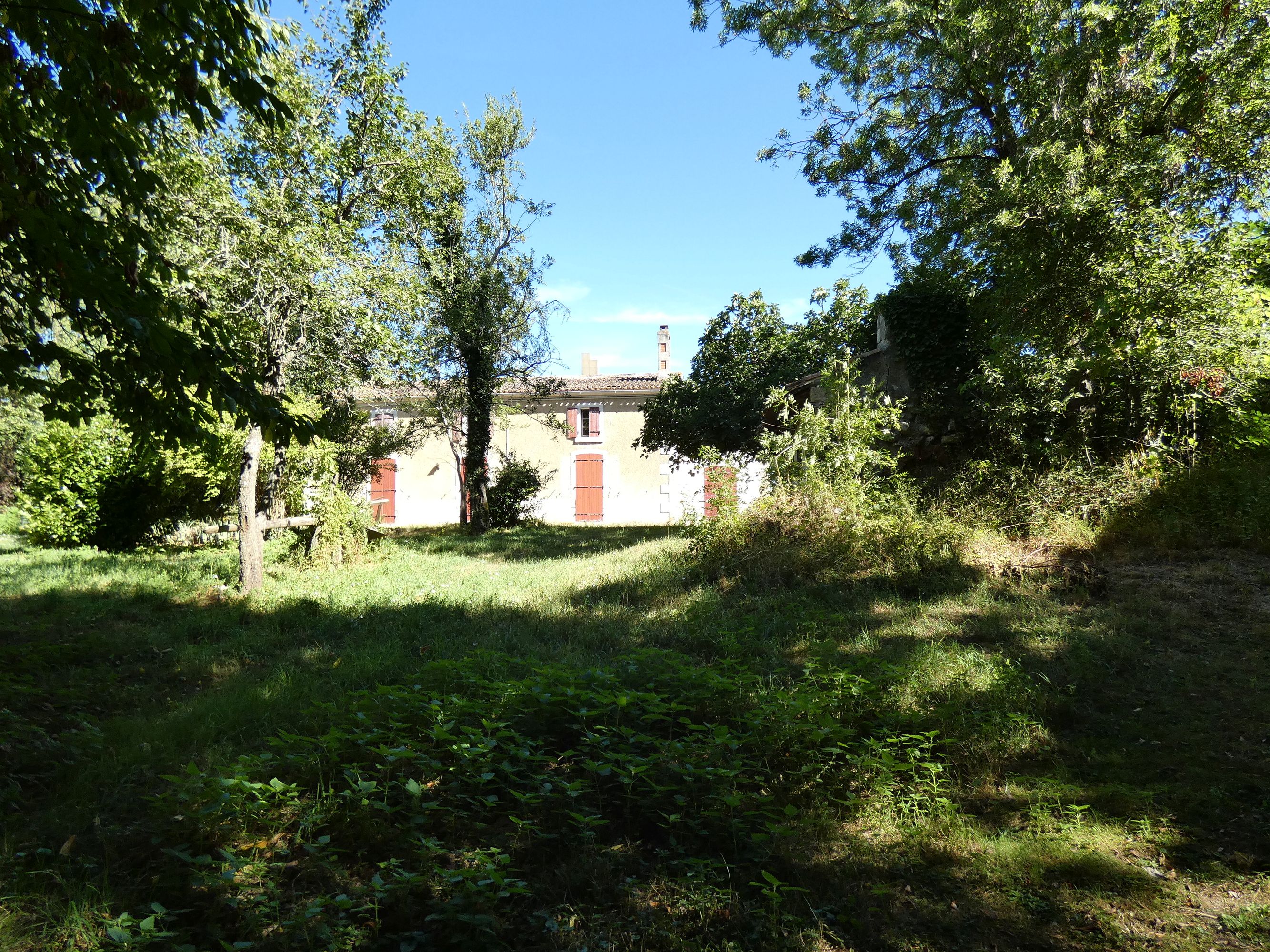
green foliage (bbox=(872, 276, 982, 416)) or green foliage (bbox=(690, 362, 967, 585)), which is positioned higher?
green foliage (bbox=(872, 276, 982, 416))

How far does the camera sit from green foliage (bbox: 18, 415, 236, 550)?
41.5 ft

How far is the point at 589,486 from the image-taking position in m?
27.5

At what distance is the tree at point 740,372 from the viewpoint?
1822cm

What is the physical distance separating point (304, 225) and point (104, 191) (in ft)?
15.0

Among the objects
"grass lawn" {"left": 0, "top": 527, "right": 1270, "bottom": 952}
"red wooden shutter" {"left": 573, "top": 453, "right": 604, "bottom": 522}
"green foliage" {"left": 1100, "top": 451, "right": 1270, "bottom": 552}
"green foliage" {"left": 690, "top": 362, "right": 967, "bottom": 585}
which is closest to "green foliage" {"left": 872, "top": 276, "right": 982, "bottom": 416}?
"green foliage" {"left": 690, "top": 362, "right": 967, "bottom": 585}

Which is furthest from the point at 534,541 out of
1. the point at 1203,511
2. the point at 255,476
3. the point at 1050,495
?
the point at 1203,511

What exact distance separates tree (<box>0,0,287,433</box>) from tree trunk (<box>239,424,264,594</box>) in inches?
166

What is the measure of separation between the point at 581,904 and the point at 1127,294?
8.68 m

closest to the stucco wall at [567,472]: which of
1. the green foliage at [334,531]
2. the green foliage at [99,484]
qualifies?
the green foliage at [99,484]

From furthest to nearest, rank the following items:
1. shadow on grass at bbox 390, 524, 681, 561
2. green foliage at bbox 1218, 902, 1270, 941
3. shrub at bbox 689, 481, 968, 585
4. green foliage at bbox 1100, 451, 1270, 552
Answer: shadow on grass at bbox 390, 524, 681, 561 → shrub at bbox 689, 481, 968, 585 → green foliage at bbox 1100, 451, 1270, 552 → green foliage at bbox 1218, 902, 1270, 941

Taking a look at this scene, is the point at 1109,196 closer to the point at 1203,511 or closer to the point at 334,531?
the point at 1203,511

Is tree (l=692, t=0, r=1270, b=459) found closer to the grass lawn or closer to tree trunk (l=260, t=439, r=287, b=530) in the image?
the grass lawn

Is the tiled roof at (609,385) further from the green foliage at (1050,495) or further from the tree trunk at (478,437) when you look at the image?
the green foliage at (1050,495)

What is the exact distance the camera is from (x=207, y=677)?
5332 mm
